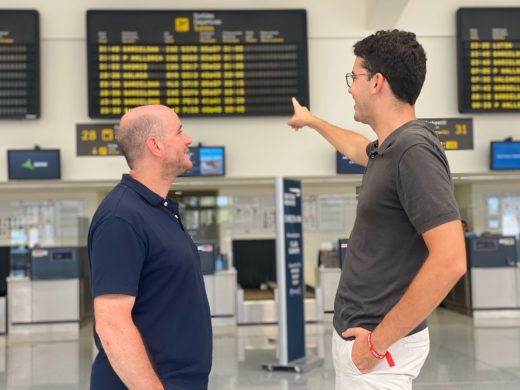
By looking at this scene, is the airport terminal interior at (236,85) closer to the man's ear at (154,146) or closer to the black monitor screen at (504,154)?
the black monitor screen at (504,154)

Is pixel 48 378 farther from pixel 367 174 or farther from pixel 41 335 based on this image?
pixel 367 174

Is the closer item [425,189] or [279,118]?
[425,189]

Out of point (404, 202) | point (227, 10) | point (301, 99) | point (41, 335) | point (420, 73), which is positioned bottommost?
point (41, 335)

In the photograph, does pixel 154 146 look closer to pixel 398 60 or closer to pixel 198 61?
pixel 398 60

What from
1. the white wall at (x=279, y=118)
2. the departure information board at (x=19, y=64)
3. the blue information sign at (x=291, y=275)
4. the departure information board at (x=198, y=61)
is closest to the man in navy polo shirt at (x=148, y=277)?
the blue information sign at (x=291, y=275)

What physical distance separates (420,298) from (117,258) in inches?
28.2

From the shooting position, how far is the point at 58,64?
293 inches

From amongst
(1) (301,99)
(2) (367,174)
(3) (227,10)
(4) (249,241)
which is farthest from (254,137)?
(2) (367,174)

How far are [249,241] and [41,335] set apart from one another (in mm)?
3600

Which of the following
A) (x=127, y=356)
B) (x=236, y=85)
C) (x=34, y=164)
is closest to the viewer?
(x=127, y=356)

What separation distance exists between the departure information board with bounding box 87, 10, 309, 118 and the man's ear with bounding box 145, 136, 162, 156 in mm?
5467

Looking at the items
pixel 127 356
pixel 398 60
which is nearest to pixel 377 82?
pixel 398 60

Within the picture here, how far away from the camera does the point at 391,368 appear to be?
1.68 metres

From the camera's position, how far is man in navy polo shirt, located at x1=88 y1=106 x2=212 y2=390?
5.41ft
